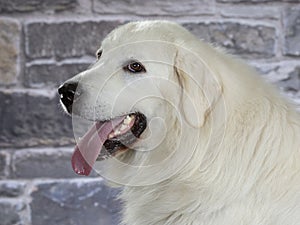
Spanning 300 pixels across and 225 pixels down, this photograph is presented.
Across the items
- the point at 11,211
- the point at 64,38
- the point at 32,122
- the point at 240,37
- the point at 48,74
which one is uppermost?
the point at 240,37

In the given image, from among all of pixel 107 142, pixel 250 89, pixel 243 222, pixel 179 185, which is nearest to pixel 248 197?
pixel 243 222

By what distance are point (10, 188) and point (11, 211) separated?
114 millimetres

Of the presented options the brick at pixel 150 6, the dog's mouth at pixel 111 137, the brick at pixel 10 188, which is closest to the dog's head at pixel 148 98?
the dog's mouth at pixel 111 137

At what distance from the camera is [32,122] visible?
2891mm

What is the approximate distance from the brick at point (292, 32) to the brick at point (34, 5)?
102cm

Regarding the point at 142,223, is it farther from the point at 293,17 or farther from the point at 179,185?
the point at 293,17

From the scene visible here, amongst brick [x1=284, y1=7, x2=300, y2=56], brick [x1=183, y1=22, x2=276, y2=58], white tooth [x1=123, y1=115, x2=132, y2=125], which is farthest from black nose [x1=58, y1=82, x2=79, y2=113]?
brick [x1=284, y1=7, x2=300, y2=56]

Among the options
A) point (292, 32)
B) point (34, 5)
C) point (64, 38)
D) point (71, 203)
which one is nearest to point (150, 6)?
point (64, 38)

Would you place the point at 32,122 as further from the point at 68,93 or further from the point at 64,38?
the point at 68,93

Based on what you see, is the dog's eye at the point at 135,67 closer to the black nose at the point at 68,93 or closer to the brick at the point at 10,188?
the black nose at the point at 68,93

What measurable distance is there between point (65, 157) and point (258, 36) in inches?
43.3

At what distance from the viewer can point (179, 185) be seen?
5.43ft

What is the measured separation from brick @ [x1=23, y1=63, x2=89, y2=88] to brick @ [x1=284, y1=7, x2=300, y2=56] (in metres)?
0.98

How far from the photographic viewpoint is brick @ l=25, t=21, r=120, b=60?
2.86 metres
